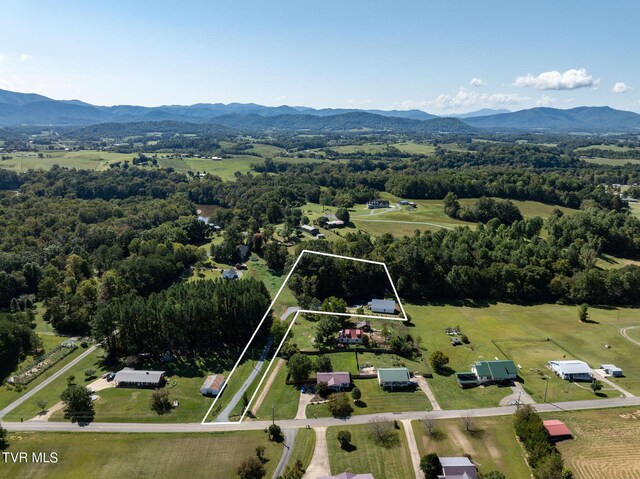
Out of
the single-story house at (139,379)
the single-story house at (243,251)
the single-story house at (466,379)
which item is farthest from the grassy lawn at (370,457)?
the single-story house at (243,251)

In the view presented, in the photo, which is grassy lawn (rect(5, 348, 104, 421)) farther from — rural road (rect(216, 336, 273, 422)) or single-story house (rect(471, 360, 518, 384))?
single-story house (rect(471, 360, 518, 384))

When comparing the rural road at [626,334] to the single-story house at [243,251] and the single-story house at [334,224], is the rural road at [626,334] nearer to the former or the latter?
the single-story house at [334,224]

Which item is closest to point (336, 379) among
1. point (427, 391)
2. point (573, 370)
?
point (427, 391)

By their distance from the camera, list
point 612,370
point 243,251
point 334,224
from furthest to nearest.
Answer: point 334,224
point 243,251
point 612,370

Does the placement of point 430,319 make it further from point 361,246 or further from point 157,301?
point 157,301

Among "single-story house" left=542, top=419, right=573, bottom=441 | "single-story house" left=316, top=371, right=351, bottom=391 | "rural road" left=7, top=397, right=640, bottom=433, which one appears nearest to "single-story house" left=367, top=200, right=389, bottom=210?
"single-story house" left=316, top=371, right=351, bottom=391

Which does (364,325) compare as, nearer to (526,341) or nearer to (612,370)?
(526,341)
